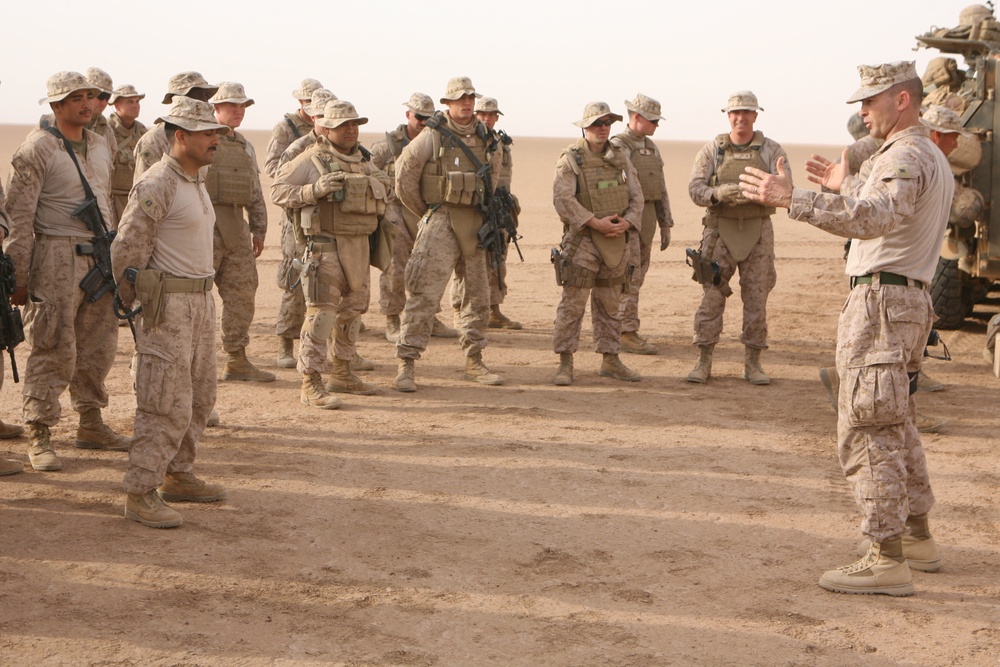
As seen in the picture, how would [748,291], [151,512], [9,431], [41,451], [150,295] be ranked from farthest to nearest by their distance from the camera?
[748,291]
[9,431]
[41,451]
[151,512]
[150,295]

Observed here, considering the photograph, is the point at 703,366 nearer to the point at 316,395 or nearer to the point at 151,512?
the point at 316,395

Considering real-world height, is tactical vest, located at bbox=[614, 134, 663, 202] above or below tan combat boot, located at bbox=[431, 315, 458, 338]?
above

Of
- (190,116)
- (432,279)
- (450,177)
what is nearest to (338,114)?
(450,177)

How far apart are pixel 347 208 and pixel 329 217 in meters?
0.17

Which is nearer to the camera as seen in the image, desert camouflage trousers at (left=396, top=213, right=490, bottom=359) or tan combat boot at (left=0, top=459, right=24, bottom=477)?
tan combat boot at (left=0, top=459, right=24, bottom=477)

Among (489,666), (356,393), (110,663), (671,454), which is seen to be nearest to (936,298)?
(671,454)

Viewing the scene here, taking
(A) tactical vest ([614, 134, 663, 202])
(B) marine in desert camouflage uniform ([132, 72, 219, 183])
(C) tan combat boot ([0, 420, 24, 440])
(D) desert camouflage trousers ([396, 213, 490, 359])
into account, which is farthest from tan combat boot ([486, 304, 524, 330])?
(C) tan combat boot ([0, 420, 24, 440])

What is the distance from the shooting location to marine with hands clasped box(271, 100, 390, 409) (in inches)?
312

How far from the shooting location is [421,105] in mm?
10664

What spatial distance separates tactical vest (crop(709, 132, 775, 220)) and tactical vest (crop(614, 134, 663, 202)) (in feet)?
4.20

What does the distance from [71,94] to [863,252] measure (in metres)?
4.32

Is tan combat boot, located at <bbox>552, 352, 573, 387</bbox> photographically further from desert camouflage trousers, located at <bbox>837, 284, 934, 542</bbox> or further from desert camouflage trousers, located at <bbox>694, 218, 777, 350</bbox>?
desert camouflage trousers, located at <bbox>837, 284, 934, 542</bbox>

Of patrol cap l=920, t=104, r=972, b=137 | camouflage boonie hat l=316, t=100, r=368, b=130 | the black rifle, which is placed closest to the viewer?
the black rifle

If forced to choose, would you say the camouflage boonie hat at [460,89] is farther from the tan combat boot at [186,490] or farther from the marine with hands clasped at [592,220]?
the tan combat boot at [186,490]
